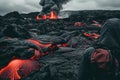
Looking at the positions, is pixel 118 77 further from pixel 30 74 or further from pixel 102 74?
pixel 30 74

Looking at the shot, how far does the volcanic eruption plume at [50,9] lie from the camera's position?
38.4 meters

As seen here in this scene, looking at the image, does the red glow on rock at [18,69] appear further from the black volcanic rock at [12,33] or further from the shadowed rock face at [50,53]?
the black volcanic rock at [12,33]

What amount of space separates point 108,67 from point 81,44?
7972 millimetres

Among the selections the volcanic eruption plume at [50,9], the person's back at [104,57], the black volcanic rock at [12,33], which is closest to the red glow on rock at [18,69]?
the black volcanic rock at [12,33]

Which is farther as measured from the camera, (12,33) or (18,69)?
(12,33)

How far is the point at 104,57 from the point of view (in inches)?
160

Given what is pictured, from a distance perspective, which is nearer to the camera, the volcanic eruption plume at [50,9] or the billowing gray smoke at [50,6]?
the volcanic eruption plume at [50,9]

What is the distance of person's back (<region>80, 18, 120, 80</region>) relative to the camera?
4.12 meters

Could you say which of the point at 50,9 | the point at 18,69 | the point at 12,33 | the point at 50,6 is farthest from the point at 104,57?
the point at 50,6

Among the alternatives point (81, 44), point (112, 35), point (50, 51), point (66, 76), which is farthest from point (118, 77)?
point (81, 44)

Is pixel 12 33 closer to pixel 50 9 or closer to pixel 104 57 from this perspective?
pixel 104 57

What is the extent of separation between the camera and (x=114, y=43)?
4.39 meters

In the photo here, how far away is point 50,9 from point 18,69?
107 feet

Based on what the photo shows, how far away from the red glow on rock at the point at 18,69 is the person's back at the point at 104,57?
14.3ft
